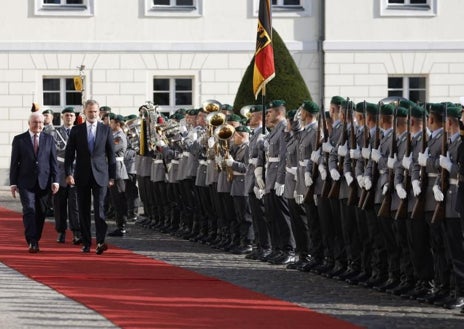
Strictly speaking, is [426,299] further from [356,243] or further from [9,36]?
[9,36]

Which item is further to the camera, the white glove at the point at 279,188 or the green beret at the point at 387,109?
the white glove at the point at 279,188

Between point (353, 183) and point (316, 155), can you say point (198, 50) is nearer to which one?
point (316, 155)

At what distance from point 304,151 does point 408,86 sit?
2226 centimetres

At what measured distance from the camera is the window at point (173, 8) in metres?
37.4

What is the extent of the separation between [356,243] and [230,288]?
1.60m

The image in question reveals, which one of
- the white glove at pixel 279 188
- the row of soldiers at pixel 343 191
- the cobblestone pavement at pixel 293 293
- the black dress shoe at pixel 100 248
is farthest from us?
the black dress shoe at pixel 100 248

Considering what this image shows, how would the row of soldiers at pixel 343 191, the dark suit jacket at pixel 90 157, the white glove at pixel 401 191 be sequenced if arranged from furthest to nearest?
1. the dark suit jacket at pixel 90 157
2. the white glove at pixel 401 191
3. the row of soldiers at pixel 343 191

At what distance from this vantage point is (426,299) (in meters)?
13.6

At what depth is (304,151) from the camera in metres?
16.5

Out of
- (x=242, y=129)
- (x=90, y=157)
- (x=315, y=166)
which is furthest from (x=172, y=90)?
(x=315, y=166)

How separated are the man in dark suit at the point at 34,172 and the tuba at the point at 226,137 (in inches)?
83.3

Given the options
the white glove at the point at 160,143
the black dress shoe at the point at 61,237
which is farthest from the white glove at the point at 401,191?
the white glove at the point at 160,143

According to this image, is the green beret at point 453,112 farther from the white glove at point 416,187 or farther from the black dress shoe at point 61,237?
the black dress shoe at point 61,237

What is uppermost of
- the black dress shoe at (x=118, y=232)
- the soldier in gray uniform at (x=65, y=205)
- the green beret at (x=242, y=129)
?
the green beret at (x=242, y=129)
